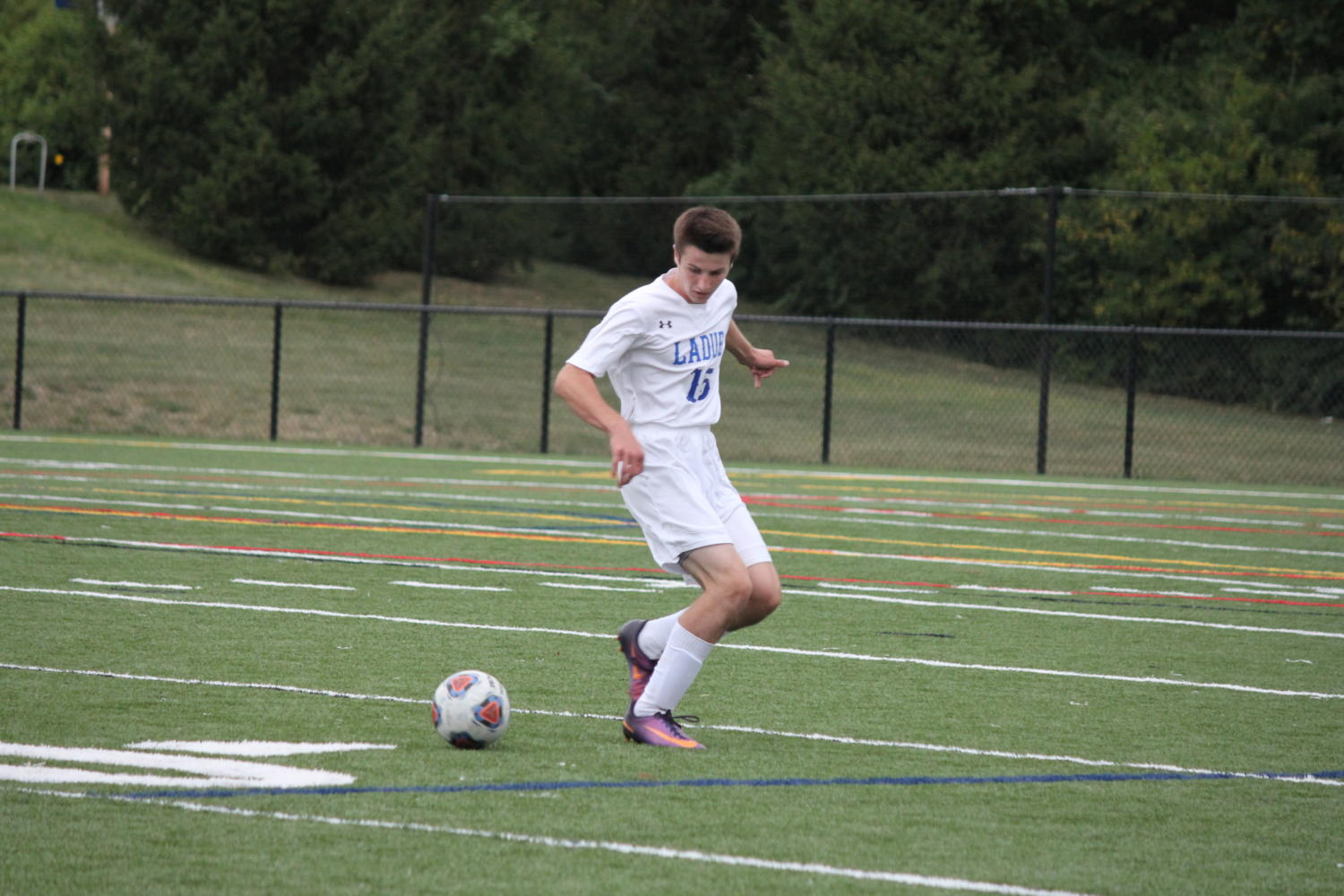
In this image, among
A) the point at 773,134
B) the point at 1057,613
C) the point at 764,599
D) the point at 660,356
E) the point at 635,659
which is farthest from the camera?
the point at 773,134

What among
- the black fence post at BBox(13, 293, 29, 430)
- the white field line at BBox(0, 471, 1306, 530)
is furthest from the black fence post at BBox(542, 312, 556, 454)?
the black fence post at BBox(13, 293, 29, 430)

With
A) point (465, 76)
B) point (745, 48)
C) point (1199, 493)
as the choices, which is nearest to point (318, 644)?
point (1199, 493)

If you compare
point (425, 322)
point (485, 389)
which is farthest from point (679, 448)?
point (485, 389)

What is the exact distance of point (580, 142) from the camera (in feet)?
176

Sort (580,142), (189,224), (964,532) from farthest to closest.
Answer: (580,142) < (189,224) < (964,532)

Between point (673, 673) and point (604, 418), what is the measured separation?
0.91 meters

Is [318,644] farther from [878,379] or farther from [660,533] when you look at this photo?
[878,379]

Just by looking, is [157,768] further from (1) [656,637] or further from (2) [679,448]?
(2) [679,448]

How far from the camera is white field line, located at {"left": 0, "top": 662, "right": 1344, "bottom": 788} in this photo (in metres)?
5.67

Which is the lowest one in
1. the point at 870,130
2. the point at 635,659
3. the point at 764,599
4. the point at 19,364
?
A: the point at 635,659

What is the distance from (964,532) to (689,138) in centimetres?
4108

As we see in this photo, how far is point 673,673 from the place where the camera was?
19.2ft

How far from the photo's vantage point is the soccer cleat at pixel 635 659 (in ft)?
20.0

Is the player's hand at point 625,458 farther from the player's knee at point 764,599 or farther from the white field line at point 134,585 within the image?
the white field line at point 134,585
